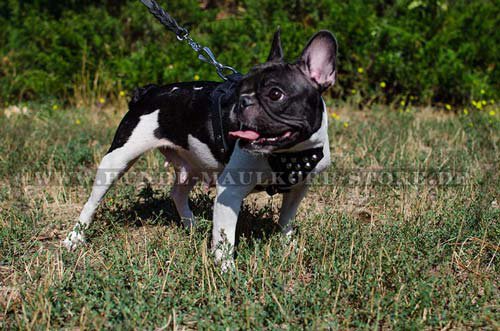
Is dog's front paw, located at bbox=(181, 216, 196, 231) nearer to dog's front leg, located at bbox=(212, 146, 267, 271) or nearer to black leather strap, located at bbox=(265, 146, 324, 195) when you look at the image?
dog's front leg, located at bbox=(212, 146, 267, 271)

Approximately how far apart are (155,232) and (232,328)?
5.03 feet

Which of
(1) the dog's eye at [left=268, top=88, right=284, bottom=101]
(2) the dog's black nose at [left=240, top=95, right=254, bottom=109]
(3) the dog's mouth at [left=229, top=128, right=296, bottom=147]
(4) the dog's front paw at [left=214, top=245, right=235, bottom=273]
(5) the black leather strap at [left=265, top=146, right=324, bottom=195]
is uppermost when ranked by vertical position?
(1) the dog's eye at [left=268, top=88, right=284, bottom=101]

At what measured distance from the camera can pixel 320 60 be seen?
3492 mm

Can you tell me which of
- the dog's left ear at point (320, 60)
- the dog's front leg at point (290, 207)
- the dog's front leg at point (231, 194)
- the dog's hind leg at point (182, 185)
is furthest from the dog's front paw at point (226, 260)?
the dog's left ear at point (320, 60)

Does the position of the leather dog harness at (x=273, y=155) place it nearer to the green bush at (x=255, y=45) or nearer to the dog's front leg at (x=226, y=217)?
the dog's front leg at (x=226, y=217)

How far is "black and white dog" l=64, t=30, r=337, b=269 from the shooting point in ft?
11.1

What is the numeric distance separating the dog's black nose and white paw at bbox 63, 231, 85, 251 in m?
1.57

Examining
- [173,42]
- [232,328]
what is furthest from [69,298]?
[173,42]

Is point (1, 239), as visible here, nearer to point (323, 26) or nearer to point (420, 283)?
point (420, 283)

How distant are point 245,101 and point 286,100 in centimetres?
23

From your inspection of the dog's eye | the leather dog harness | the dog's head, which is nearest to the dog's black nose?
the dog's head

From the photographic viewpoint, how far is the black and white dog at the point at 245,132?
3.40 metres

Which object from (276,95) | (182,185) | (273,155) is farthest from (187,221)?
(276,95)

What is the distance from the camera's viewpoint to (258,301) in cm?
330
